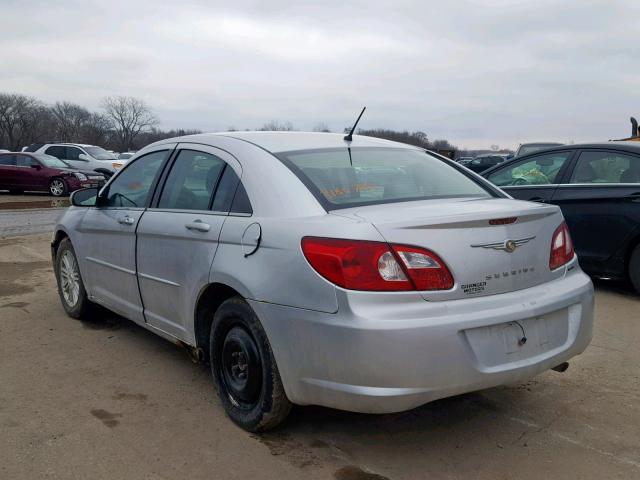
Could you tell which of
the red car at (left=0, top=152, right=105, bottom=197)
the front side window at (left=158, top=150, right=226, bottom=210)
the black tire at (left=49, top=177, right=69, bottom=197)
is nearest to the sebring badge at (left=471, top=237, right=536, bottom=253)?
the front side window at (left=158, top=150, right=226, bottom=210)

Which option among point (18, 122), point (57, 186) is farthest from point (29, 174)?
point (18, 122)

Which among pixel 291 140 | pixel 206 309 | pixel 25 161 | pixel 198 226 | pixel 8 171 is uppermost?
pixel 291 140

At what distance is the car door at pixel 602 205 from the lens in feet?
20.0

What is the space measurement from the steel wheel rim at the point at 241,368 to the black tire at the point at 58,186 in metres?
18.6

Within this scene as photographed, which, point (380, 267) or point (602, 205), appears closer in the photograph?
point (380, 267)

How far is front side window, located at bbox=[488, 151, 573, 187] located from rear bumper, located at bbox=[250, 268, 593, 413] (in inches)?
169

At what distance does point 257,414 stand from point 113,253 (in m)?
1.94

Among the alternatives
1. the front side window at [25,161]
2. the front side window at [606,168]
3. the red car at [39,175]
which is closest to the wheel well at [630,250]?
the front side window at [606,168]

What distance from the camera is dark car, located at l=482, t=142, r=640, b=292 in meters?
6.10

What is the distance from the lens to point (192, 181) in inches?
152

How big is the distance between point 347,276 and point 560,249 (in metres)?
1.31

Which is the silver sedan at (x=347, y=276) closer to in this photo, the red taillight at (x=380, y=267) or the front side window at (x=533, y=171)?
the red taillight at (x=380, y=267)

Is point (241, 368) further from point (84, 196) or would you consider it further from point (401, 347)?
point (84, 196)

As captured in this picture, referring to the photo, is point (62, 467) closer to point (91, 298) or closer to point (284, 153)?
point (284, 153)
